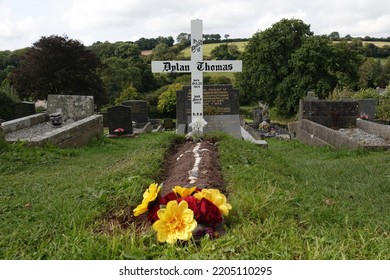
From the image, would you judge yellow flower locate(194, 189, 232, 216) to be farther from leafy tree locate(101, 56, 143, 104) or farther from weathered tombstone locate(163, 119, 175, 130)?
leafy tree locate(101, 56, 143, 104)

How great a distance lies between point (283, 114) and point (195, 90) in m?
27.8

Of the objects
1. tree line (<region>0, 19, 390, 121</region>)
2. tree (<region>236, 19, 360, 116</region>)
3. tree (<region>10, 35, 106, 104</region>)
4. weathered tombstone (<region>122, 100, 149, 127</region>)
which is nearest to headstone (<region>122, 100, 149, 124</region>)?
weathered tombstone (<region>122, 100, 149, 127</region>)

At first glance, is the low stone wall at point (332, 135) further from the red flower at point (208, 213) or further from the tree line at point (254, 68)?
the tree line at point (254, 68)

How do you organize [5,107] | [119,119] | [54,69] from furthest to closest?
[54,69] → [5,107] → [119,119]

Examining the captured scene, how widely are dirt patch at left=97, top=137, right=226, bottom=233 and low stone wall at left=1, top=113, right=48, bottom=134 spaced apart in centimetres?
675

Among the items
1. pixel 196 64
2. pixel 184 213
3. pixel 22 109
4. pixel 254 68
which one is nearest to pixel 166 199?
pixel 184 213

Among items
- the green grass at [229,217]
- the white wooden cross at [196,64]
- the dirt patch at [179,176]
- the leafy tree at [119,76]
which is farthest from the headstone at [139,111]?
the leafy tree at [119,76]

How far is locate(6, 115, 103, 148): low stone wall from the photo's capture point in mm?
8547

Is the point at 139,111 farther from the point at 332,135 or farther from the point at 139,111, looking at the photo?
the point at 332,135

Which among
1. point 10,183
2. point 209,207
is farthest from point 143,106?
point 209,207

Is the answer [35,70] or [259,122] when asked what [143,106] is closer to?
[259,122]

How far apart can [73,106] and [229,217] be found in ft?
41.1

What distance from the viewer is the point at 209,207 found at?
282 centimetres

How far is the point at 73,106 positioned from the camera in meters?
14.5
